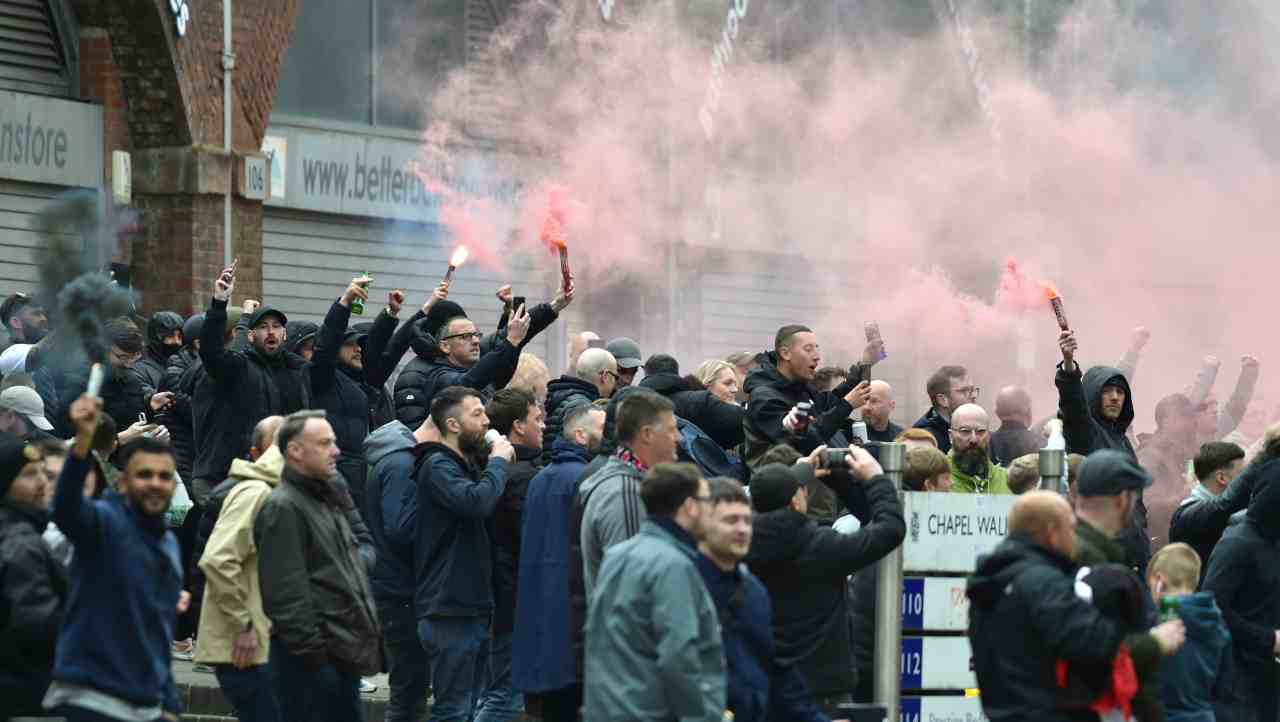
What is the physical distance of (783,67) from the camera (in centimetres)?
2491

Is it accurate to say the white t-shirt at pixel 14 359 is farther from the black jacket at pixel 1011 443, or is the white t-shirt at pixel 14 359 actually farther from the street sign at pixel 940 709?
the street sign at pixel 940 709

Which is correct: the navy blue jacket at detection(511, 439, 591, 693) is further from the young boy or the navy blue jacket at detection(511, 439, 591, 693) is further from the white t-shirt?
the white t-shirt

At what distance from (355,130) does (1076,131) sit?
8.05 m

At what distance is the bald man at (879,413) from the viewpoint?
41.6 feet

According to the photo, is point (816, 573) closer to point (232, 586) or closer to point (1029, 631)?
point (1029, 631)

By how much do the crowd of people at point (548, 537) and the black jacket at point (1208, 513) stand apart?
0.02 metres

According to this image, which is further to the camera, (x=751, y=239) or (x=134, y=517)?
(x=751, y=239)

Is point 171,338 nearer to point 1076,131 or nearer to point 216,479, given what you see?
point 216,479

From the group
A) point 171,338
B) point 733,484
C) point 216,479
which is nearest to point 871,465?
point 733,484

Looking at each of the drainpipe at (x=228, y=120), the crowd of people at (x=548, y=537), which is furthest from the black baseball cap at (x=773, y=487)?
the drainpipe at (x=228, y=120)

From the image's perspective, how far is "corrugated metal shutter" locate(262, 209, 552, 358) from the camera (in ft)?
68.9

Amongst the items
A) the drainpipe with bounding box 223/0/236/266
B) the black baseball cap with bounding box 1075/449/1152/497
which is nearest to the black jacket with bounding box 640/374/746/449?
the black baseball cap with bounding box 1075/449/1152/497

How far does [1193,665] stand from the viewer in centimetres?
884

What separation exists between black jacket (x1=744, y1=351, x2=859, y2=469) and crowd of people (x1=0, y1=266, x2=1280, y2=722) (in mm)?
17
